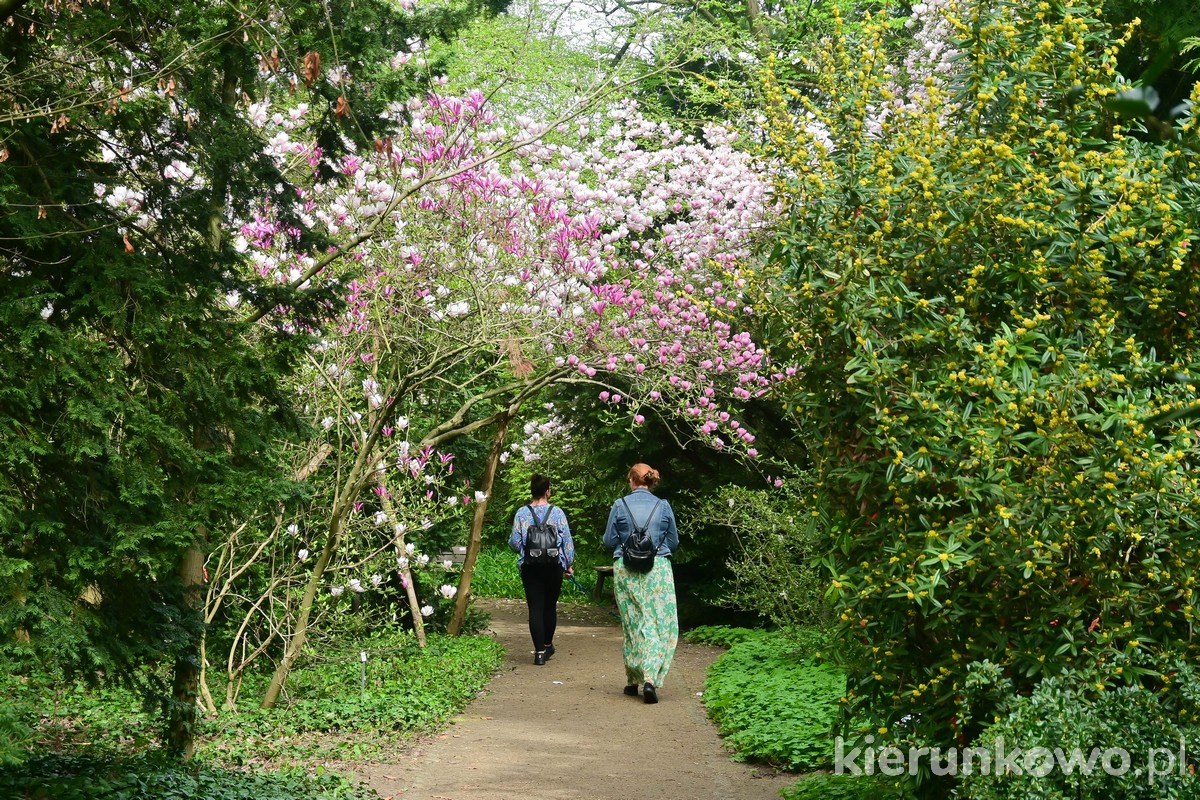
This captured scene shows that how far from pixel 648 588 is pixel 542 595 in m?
2.63

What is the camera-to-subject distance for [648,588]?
32.5 ft

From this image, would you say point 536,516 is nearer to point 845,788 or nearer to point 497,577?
point 845,788

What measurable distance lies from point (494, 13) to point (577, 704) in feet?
20.4

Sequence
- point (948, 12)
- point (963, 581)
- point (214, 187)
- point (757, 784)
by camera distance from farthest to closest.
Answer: point (757, 784)
point (214, 187)
point (948, 12)
point (963, 581)

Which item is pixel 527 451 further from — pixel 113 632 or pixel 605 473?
pixel 113 632

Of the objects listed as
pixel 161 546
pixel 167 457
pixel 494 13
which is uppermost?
pixel 494 13

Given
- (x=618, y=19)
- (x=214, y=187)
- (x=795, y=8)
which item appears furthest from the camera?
(x=618, y=19)

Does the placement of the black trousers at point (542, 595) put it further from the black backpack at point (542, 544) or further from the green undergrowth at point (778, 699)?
the green undergrowth at point (778, 699)

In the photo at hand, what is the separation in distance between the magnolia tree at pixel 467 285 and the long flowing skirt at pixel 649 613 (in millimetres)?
1350

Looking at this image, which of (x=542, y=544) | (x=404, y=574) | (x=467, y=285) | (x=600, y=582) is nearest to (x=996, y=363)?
(x=467, y=285)

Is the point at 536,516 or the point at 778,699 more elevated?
the point at 536,516

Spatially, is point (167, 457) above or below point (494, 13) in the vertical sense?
below

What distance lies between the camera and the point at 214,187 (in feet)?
19.2

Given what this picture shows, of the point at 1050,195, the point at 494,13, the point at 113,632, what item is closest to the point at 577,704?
the point at 113,632
